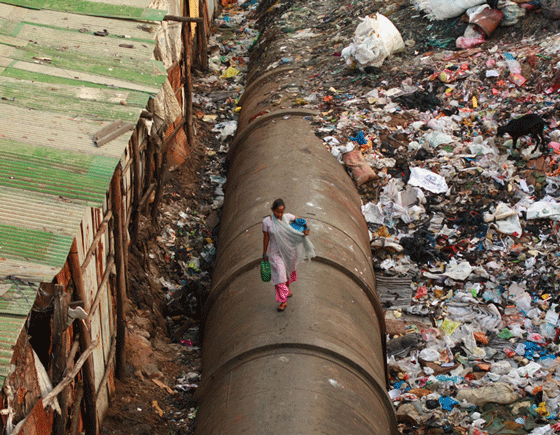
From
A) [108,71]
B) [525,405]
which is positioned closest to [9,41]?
[108,71]

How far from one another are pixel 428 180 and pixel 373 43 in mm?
3163

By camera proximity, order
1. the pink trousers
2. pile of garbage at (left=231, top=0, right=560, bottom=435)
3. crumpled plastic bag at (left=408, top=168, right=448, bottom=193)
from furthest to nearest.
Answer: crumpled plastic bag at (left=408, top=168, right=448, bottom=193)
pile of garbage at (left=231, top=0, right=560, bottom=435)
the pink trousers

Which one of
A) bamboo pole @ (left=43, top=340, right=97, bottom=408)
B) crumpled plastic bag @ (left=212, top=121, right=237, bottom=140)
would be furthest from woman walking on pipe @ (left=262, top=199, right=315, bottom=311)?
crumpled plastic bag @ (left=212, top=121, right=237, bottom=140)

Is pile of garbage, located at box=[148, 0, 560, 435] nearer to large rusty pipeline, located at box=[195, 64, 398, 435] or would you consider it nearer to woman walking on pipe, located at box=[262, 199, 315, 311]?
large rusty pipeline, located at box=[195, 64, 398, 435]

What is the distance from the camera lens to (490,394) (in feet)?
18.0

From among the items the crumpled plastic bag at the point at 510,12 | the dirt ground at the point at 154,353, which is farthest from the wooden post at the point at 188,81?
the crumpled plastic bag at the point at 510,12

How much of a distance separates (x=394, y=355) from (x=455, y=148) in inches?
131

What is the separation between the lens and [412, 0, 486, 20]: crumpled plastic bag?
10484mm

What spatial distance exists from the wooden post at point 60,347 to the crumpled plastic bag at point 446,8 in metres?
8.93

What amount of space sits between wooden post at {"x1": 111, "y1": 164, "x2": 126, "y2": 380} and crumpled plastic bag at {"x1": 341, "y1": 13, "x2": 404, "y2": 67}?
19.4 feet

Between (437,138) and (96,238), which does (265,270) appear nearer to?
(96,238)

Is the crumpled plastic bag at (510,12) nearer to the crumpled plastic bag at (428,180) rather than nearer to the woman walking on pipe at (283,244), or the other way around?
the crumpled plastic bag at (428,180)

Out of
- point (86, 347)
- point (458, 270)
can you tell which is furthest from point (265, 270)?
point (458, 270)

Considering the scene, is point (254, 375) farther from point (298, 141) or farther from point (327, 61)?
point (327, 61)
